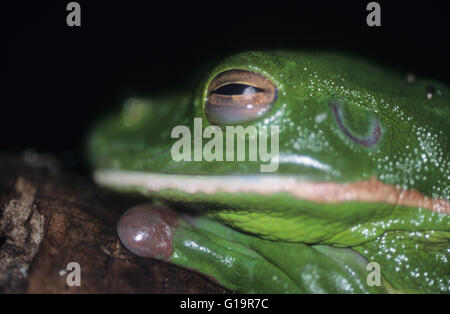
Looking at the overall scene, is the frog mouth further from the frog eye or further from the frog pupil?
the frog pupil

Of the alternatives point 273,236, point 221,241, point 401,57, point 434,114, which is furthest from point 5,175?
point 401,57

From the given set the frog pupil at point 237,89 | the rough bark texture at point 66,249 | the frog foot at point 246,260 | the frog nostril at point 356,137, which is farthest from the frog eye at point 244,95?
the rough bark texture at point 66,249

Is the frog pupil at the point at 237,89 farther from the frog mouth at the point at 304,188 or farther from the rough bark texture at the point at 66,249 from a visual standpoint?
the rough bark texture at the point at 66,249

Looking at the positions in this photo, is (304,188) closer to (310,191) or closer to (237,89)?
(310,191)

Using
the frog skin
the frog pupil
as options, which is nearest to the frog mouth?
the frog skin

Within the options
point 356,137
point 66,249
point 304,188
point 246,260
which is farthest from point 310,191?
point 66,249
